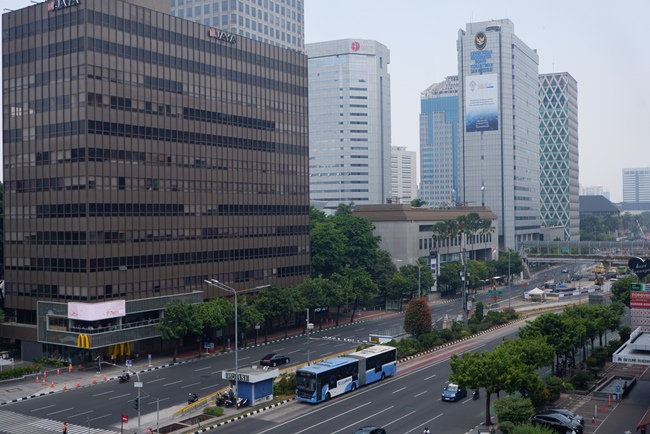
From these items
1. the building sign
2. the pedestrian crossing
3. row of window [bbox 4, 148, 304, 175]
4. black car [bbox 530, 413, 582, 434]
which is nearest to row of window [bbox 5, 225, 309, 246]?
the building sign

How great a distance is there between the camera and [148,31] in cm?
8744

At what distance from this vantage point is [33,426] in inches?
2179

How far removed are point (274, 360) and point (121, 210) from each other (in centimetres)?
2594

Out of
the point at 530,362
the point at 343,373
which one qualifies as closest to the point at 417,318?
the point at 343,373

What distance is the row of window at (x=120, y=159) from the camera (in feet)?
266

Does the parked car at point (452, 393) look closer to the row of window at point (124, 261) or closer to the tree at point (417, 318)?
the tree at point (417, 318)

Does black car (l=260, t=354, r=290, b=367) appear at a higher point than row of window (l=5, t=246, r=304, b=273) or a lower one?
lower

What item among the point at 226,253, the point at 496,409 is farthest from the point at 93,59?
the point at 496,409

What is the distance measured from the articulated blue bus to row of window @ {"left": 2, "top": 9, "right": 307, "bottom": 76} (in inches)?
1902

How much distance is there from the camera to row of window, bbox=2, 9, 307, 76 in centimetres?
8144

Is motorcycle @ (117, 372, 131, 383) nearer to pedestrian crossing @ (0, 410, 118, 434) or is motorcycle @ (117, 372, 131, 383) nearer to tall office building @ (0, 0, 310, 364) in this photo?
tall office building @ (0, 0, 310, 364)


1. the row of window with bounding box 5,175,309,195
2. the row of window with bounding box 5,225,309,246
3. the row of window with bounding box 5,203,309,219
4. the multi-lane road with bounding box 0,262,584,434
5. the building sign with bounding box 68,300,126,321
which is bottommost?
the multi-lane road with bounding box 0,262,584,434

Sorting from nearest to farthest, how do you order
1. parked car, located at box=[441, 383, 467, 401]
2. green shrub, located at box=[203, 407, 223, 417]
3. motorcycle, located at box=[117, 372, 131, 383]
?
green shrub, located at box=[203, 407, 223, 417], parked car, located at box=[441, 383, 467, 401], motorcycle, located at box=[117, 372, 131, 383]

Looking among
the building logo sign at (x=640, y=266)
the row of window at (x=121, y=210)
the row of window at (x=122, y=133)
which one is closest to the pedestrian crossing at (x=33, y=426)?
the row of window at (x=121, y=210)
